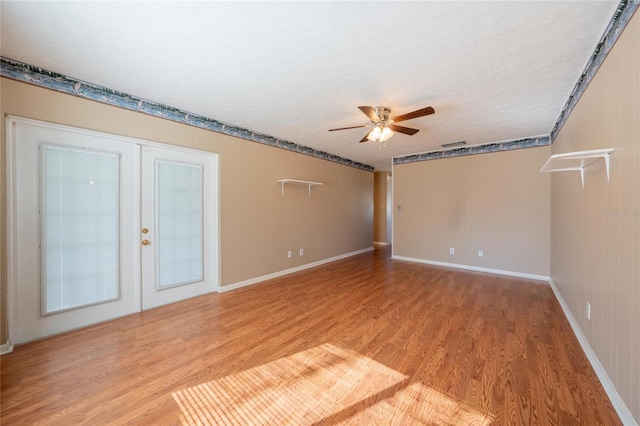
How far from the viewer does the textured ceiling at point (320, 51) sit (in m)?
1.57

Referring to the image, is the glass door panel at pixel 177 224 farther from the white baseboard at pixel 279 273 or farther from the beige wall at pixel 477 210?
the beige wall at pixel 477 210

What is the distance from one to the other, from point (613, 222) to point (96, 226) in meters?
4.49

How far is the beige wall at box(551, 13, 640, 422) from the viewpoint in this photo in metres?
1.34

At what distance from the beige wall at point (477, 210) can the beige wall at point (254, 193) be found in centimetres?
148

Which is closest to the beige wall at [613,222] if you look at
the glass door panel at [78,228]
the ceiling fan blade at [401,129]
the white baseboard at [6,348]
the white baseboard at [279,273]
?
the ceiling fan blade at [401,129]

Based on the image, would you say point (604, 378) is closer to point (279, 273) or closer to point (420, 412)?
point (420, 412)

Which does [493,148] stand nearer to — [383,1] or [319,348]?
[383,1]

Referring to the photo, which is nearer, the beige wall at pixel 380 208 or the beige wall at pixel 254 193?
the beige wall at pixel 254 193

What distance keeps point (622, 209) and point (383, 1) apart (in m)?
1.96

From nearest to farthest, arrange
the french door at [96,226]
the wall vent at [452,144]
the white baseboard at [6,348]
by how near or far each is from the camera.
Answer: the white baseboard at [6,348], the french door at [96,226], the wall vent at [452,144]

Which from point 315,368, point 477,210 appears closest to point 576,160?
point 315,368

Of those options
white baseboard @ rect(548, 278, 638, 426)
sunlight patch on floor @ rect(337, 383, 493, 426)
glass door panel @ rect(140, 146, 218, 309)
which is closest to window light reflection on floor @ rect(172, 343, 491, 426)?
Result: sunlight patch on floor @ rect(337, 383, 493, 426)

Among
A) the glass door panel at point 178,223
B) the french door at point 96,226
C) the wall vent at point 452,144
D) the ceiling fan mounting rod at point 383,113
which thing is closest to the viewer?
the french door at point 96,226

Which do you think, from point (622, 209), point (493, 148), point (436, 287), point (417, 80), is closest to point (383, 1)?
point (417, 80)
